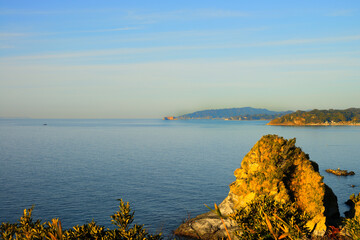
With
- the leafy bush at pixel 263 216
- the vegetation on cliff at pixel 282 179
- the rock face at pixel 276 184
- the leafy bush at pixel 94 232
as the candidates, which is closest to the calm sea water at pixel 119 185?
the rock face at pixel 276 184

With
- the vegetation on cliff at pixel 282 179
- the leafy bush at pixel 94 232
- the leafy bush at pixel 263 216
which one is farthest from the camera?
the vegetation on cliff at pixel 282 179

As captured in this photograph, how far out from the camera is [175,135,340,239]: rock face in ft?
107

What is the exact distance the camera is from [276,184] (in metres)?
33.2

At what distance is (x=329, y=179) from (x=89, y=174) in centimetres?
5343

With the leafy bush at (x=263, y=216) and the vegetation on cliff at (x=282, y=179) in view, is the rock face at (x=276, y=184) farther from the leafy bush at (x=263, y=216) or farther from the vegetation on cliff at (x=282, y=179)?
the leafy bush at (x=263, y=216)

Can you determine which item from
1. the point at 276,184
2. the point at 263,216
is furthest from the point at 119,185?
the point at 263,216

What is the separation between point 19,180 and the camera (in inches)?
2484

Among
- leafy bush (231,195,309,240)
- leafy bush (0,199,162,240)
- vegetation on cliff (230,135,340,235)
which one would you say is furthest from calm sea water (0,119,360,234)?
leafy bush (0,199,162,240)

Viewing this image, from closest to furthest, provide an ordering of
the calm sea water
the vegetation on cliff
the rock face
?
the vegetation on cliff
the rock face
the calm sea water

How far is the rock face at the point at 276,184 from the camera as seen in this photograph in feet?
107

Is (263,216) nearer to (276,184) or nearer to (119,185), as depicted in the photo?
(276,184)

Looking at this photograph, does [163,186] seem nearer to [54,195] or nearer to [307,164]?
[54,195]

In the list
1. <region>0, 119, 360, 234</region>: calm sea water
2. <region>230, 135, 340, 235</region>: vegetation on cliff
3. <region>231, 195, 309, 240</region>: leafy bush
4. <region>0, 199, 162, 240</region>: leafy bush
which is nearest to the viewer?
<region>0, 199, 162, 240</region>: leafy bush

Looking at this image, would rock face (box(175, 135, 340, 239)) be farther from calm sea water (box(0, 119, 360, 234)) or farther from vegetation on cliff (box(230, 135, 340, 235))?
calm sea water (box(0, 119, 360, 234))
